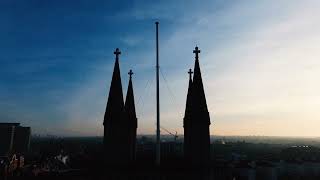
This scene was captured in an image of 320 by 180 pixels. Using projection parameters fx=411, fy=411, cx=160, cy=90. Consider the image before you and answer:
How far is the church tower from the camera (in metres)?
31.2

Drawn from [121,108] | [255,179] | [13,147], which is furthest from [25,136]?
[121,108]

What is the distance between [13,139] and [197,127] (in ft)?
513

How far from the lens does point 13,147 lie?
172125 mm

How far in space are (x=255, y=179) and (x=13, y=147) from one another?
367 ft

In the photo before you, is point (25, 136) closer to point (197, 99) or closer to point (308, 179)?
point (308, 179)

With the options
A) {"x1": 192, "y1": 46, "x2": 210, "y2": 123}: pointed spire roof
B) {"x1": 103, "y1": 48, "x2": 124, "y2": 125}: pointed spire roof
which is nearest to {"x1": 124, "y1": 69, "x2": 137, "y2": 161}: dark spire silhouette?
{"x1": 103, "y1": 48, "x2": 124, "y2": 125}: pointed spire roof

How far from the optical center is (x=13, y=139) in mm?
172875

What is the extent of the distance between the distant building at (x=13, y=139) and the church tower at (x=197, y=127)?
5637 inches

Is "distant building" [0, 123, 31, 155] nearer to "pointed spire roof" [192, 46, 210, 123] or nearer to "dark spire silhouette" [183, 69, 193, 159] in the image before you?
"dark spire silhouette" [183, 69, 193, 159]

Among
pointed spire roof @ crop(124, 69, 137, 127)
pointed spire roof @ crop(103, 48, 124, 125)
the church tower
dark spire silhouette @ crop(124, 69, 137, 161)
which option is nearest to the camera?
the church tower

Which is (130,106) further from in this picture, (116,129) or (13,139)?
(13,139)

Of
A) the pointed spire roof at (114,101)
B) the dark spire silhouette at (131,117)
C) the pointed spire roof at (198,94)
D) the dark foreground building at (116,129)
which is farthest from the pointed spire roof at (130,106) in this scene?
the pointed spire roof at (198,94)

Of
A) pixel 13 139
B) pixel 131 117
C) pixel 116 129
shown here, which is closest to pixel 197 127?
pixel 116 129

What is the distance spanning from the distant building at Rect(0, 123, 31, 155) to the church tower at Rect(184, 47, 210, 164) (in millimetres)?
143175
